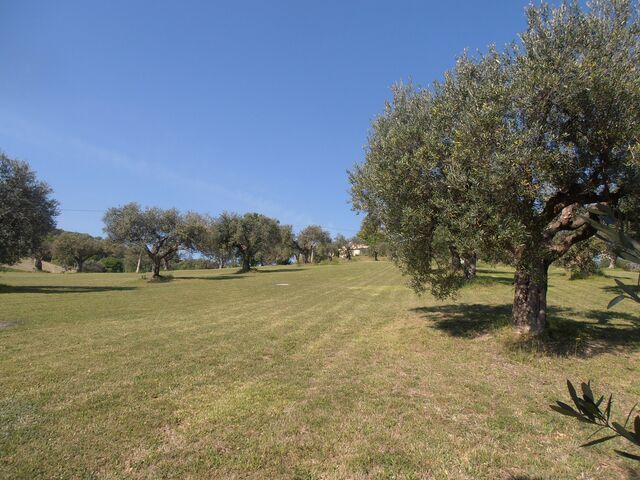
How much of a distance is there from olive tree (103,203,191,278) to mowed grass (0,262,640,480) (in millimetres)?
31380

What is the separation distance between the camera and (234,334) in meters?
13.9

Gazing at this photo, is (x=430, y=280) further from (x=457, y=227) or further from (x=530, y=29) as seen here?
(x=530, y=29)

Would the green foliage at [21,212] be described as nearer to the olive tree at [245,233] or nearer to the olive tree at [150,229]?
the olive tree at [150,229]

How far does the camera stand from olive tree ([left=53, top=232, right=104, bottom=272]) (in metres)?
91.4

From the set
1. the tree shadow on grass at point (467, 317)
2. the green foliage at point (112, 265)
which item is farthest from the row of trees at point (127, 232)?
the green foliage at point (112, 265)

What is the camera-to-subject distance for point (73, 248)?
92250mm

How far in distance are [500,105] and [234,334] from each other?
36.9ft

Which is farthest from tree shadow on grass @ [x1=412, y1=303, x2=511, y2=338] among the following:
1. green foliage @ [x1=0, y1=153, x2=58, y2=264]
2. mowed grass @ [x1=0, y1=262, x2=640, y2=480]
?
green foliage @ [x1=0, y1=153, x2=58, y2=264]

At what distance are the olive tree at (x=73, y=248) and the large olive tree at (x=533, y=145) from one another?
97.3 m

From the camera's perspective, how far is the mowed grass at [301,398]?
546 cm

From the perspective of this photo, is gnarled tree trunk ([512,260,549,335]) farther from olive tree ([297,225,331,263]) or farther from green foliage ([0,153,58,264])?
olive tree ([297,225,331,263])

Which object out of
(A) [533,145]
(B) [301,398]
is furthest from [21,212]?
(A) [533,145]

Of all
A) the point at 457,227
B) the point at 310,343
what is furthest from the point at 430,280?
the point at 310,343

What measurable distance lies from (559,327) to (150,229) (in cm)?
4403
